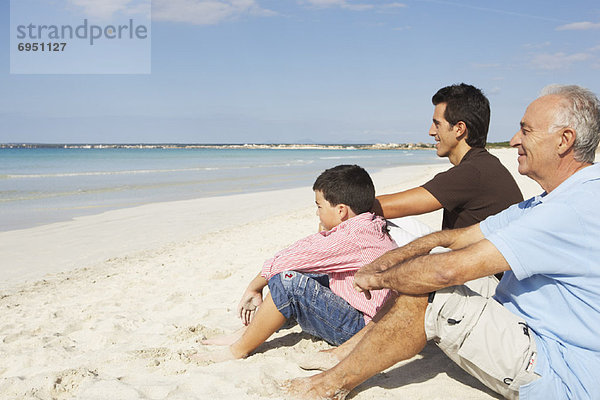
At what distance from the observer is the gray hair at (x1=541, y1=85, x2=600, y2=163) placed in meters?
2.24

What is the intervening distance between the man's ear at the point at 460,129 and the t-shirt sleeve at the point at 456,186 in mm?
363

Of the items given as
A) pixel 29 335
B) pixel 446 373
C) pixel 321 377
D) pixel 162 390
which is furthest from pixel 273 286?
pixel 29 335

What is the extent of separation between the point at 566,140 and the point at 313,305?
5.42 ft

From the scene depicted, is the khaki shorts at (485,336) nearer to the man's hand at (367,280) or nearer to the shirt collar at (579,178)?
the man's hand at (367,280)

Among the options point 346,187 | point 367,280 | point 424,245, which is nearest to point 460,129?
point 346,187

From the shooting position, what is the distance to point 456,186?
131 inches

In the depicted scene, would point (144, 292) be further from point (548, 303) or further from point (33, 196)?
point (33, 196)

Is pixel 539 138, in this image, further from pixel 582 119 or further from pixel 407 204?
pixel 407 204

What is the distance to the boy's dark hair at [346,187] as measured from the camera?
10.3 feet

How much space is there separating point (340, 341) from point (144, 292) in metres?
2.53

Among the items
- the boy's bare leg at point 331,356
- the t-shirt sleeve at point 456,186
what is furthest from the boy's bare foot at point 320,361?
the t-shirt sleeve at point 456,186

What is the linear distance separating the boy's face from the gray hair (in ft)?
4.54

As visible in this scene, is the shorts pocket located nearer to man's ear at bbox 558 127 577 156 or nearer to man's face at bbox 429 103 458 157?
man's ear at bbox 558 127 577 156

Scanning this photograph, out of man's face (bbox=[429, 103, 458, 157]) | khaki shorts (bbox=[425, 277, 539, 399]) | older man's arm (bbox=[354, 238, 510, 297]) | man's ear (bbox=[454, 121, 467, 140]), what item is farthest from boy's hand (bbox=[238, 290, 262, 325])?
man's ear (bbox=[454, 121, 467, 140])
